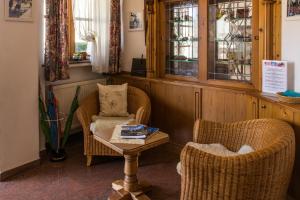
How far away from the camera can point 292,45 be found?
2566 mm

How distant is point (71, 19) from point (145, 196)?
2440mm

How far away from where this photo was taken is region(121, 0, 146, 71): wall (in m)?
4.15

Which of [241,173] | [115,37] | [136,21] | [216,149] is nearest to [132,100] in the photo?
[115,37]

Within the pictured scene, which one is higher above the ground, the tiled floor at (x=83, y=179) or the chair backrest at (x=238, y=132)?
the chair backrest at (x=238, y=132)

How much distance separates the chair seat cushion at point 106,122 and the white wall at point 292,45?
1.67 m

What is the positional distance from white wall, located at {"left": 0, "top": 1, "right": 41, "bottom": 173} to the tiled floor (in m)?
0.23

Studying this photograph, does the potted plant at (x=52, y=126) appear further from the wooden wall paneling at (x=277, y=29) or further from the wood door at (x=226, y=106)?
the wooden wall paneling at (x=277, y=29)

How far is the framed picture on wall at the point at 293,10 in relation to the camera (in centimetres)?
247

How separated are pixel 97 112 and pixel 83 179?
3.15ft

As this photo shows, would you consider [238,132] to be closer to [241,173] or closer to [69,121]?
[241,173]

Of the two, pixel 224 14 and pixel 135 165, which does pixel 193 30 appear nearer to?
pixel 224 14

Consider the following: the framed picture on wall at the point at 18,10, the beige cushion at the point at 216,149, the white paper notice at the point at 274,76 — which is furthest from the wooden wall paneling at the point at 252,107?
the framed picture on wall at the point at 18,10

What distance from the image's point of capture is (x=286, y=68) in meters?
2.58

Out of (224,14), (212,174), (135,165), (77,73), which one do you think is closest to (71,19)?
(77,73)
